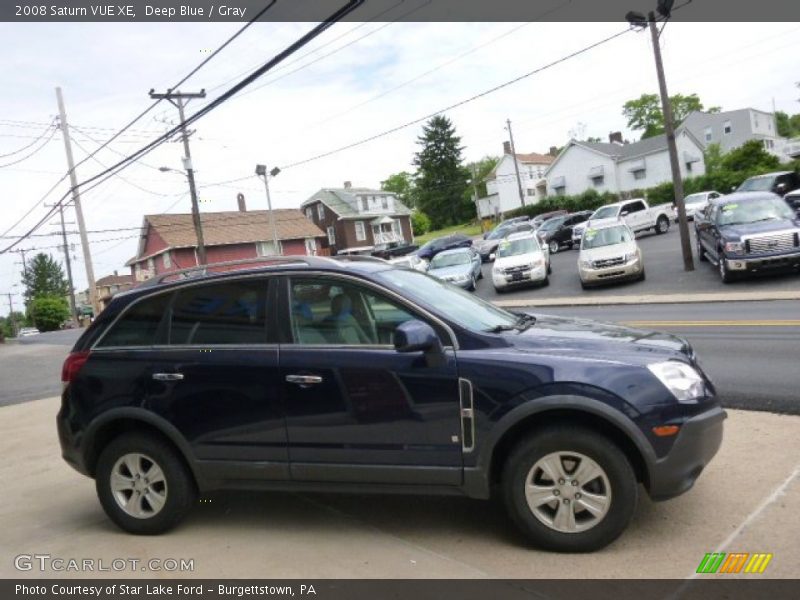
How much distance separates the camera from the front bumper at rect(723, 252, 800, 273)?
15812 mm

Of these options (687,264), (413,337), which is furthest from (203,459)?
(687,264)

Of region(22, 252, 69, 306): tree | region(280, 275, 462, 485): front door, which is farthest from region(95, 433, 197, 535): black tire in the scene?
region(22, 252, 69, 306): tree

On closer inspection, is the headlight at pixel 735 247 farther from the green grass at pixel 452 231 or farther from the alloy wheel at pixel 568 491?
the green grass at pixel 452 231

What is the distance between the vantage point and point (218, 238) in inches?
2234

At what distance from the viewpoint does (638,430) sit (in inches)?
147

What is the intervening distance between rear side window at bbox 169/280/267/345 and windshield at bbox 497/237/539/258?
18.9m

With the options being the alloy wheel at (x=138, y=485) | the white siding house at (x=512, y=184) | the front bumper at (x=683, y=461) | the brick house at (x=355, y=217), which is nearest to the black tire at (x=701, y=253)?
the front bumper at (x=683, y=461)

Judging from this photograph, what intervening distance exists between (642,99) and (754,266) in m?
90.9

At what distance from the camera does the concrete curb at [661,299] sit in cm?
1441

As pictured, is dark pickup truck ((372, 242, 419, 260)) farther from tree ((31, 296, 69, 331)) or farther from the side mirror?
the side mirror

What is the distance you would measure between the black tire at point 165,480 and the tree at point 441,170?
258 ft

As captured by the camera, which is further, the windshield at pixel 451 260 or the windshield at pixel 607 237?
the windshield at pixel 451 260

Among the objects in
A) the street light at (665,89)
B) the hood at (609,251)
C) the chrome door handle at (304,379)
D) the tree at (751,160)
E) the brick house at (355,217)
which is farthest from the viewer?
the brick house at (355,217)

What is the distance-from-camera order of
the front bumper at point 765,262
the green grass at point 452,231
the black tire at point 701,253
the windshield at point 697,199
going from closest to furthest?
the front bumper at point 765,262
the black tire at point 701,253
the windshield at point 697,199
the green grass at point 452,231
